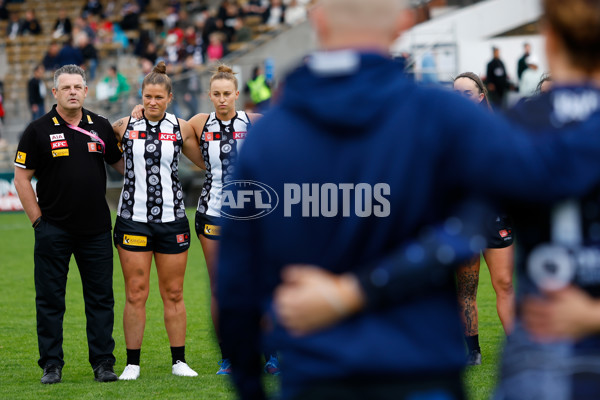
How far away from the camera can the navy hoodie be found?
85.7 inches

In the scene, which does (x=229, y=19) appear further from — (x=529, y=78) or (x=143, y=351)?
(x=143, y=351)

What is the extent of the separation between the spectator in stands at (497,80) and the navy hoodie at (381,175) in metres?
19.7

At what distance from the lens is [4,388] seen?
268 inches

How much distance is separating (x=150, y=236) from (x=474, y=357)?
8.42 feet

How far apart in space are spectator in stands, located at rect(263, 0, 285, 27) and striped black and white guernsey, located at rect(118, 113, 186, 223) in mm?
19494

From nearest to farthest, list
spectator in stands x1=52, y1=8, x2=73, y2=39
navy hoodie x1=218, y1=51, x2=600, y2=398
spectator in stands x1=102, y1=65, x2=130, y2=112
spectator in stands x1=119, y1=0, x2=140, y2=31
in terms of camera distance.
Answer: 1. navy hoodie x1=218, y1=51, x2=600, y2=398
2. spectator in stands x1=102, y1=65, x2=130, y2=112
3. spectator in stands x1=119, y1=0, x2=140, y2=31
4. spectator in stands x1=52, y1=8, x2=73, y2=39

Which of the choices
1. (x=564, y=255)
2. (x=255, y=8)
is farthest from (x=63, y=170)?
(x=255, y=8)

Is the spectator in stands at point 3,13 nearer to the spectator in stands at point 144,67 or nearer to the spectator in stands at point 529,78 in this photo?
the spectator in stands at point 144,67

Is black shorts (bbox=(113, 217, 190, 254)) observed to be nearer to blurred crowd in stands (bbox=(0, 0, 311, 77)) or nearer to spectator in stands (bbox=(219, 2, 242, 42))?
blurred crowd in stands (bbox=(0, 0, 311, 77))

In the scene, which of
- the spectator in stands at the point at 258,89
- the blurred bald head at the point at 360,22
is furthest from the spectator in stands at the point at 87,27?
the blurred bald head at the point at 360,22

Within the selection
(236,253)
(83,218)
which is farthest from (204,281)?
(236,253)

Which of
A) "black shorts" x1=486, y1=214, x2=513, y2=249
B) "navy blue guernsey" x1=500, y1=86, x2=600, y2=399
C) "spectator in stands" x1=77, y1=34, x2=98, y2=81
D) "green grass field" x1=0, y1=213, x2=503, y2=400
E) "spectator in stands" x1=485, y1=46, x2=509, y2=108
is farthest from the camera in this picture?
"spectator in stands" x1=77, y1=34, x2=98, y2=81

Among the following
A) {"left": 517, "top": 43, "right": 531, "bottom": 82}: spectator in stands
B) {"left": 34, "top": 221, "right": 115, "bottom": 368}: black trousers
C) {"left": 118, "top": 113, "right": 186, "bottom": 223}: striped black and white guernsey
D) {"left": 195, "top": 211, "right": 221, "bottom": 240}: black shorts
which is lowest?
{"left": 34, "top": 221, "right": 115, "bottom": 368}: black trousers

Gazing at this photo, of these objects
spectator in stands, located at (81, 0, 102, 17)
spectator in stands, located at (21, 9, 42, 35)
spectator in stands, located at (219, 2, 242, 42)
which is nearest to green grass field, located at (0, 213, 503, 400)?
spectator in stands, located at (219, 2, 242, 42)
